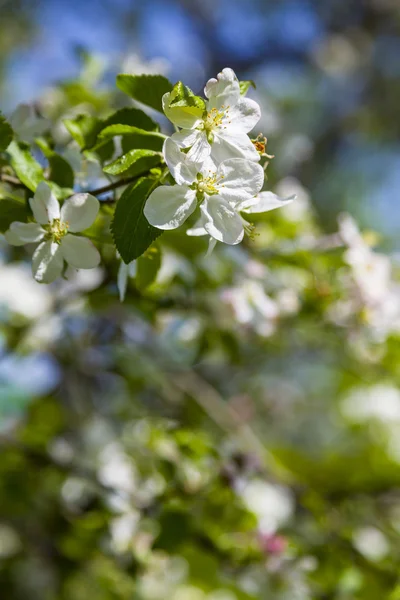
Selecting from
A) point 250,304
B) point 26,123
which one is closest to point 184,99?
point 26,123

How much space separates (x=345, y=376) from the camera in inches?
65.9

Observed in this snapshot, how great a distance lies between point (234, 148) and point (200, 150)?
32 mm

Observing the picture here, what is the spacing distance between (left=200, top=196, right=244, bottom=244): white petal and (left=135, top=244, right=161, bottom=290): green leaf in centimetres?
12

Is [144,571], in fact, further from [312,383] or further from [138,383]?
[312,383]

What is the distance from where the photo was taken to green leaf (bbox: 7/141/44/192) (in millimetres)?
524

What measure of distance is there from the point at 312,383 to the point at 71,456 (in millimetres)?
2031

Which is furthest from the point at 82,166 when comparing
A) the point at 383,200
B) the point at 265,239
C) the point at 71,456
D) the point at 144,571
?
the point at 383,200

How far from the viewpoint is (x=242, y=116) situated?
0.48 m

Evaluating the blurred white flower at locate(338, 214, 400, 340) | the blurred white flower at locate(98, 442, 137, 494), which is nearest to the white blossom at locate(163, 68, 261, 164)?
the blurred white flower at locate(338, 214, 400, 340)

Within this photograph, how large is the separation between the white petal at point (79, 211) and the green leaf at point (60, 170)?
0.21ft

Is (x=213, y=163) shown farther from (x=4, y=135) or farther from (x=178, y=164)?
(x=4, y=135)

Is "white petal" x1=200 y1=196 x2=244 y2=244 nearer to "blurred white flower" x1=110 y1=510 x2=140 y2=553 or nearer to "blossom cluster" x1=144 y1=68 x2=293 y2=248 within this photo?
"blossom cluster" x1=144 y1=68 x2=293 y2=248

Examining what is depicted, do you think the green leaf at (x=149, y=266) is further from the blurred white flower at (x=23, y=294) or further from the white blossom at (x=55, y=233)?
the blurred white flower at (x=23, y=294)

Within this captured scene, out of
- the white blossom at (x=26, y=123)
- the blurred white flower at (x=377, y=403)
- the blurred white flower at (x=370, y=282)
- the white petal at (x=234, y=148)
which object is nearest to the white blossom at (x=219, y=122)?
the white petal at (x=234, y=148)
